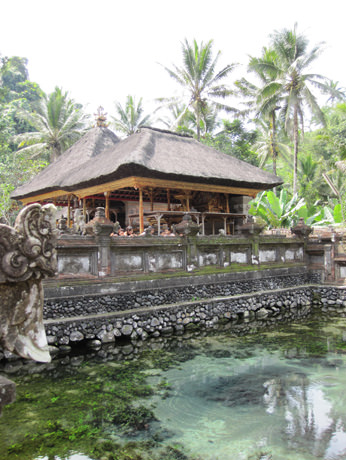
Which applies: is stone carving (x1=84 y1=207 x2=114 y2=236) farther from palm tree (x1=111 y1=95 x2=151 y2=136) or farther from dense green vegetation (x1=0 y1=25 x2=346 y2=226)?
palm tree (x1=111 y1=95 x2=151 y2=136)

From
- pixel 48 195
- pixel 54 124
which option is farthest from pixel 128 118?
pixel 48 195

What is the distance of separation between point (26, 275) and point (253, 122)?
31.2 metres

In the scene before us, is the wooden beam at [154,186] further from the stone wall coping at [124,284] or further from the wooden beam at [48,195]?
the stone wall coping at [124,284]

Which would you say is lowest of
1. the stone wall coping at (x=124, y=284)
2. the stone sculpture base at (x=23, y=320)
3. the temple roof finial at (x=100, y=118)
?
the stone wall coping at (x=124, y=284)

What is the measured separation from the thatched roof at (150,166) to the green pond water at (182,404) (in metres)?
5.89

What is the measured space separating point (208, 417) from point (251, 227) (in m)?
7.41

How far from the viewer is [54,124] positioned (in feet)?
88.0

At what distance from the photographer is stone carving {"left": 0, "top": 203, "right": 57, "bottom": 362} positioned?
249cm

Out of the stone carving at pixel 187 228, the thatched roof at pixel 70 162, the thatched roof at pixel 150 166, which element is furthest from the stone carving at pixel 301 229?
the thatched roof at pixel 70 162

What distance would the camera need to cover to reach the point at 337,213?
18.0 metres

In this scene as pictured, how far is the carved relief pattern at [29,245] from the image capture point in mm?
2469

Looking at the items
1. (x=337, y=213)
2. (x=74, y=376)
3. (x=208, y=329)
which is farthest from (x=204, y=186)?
(x=74, y=376)

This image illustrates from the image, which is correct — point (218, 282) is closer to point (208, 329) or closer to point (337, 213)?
point (208, 329)

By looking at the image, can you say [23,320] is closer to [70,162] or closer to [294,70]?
[70,162]
